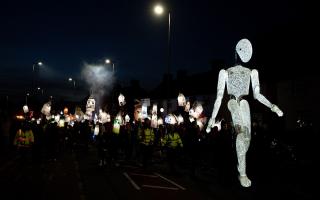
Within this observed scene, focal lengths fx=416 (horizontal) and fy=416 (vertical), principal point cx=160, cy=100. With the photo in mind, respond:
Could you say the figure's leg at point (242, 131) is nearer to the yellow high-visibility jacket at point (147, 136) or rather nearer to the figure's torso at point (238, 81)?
the figure's torso at point (238, 81)

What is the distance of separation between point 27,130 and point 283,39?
19.5 metres

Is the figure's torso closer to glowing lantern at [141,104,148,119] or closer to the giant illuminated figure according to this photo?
the giant illuminated figure

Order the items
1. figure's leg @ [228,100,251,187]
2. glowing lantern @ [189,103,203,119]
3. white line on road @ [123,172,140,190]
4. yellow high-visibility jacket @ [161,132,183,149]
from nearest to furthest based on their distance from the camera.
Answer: figure's leg @ [228,100,251,187], white line on road @ [123,172,140,190], yellow high-visibility jacket @ [161,132,183,149], glowing lantern @ [189,103,203,119]

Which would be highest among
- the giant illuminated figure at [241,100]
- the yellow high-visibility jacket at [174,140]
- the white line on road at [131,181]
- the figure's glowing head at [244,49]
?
the figure's glowing head at [244,49]

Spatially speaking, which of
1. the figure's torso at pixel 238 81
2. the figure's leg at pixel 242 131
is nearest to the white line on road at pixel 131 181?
the figure's leg at pixel 242 131

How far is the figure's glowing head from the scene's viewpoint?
6824mm

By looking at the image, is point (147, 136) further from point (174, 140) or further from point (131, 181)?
point (131, 181)

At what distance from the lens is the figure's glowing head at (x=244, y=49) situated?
6.82 meters

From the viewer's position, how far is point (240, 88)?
680cm

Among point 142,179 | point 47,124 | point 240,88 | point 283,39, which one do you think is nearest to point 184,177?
point 142,179

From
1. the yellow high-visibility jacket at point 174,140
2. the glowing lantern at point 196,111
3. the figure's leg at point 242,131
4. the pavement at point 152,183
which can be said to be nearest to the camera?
the figure's leg at point 242,131

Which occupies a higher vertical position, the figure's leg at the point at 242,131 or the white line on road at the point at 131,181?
the figure's leg at the point at 242,131

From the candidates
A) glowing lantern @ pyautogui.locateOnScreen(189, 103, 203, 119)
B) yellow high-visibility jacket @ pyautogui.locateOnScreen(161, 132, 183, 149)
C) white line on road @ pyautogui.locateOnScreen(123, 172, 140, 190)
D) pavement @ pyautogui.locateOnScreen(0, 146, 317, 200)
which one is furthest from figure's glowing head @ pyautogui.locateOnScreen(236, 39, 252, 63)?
glowing lantern @ pyautogui.locateOnScreen(189, 103, 203, 119)

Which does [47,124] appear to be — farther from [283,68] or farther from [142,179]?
[283,68]
